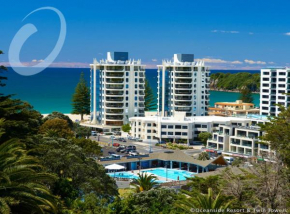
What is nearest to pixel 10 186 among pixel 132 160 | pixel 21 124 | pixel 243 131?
pixel 21 124

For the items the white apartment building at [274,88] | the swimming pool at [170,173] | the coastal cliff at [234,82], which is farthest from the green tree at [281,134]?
the coastal cliff at [234,82]

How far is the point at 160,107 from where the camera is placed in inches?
2399

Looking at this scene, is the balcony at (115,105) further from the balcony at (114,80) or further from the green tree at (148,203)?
the green tree at (148,203)

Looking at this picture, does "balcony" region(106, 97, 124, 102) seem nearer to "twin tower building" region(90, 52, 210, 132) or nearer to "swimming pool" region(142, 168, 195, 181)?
"twin tower building" region(90, 52, 210, 132)

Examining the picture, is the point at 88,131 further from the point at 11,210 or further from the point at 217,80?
the point at 217,80

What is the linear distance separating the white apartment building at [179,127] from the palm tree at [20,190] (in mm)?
37548

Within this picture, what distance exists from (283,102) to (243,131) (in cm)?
1337

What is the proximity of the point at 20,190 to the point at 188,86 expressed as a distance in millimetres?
48153

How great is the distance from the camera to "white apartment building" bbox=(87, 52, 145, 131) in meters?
57.2

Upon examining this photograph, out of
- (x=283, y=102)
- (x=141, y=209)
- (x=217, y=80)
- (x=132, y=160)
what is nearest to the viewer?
(x=141, y=209)

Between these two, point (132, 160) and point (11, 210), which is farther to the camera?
point (132, 160)

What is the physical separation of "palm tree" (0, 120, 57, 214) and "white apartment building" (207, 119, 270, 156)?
30.8 metres

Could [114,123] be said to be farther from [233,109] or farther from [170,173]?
[170,173]

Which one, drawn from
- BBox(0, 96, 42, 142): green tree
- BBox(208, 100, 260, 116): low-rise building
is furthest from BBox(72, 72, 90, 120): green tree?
BBox(0, 96, 42, 142): green tree
